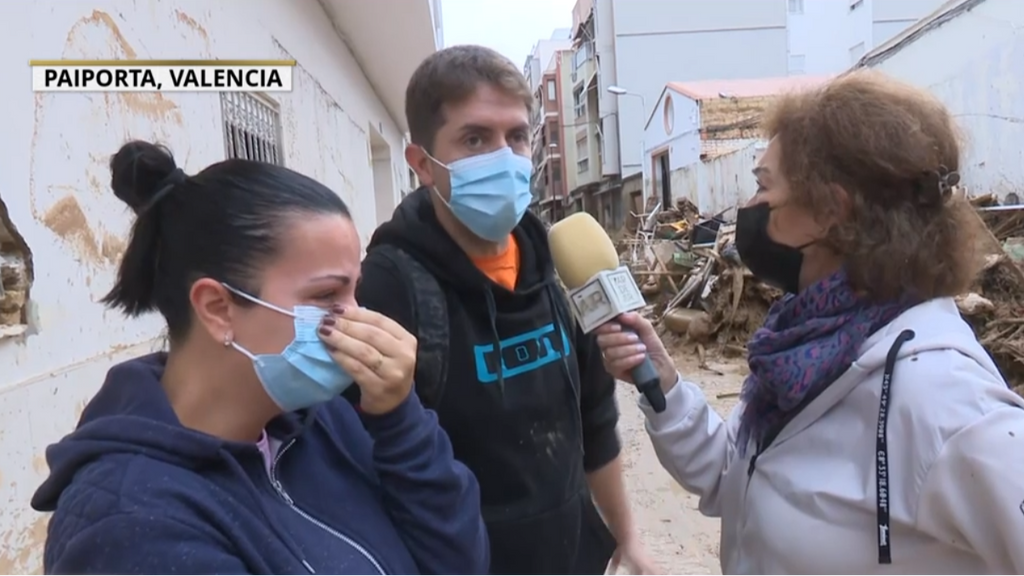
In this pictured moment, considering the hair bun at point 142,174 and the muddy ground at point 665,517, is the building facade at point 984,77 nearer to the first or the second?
the muddy ground at point 665,517

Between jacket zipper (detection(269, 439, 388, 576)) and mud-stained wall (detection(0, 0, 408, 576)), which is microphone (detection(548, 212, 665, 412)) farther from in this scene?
mud-stained wall (detection(0, 0, 408, 576))

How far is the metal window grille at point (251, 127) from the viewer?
3637mm

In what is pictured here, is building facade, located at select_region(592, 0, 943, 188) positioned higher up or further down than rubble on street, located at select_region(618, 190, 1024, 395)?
higher up

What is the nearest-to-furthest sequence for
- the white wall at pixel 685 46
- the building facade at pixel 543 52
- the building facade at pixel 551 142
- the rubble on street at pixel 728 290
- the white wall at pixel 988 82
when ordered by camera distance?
the rubble on street at pixel 728 290 → the white wall at pixel 988 82 → the white wall at pixel 685 46 → the building facade at pixel 551 142 → the building facade at pixel 543 52

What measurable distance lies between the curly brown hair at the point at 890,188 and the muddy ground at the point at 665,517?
2635 millimetres

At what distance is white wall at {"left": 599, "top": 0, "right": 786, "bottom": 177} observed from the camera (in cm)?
2811

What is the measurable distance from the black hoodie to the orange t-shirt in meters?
0.03

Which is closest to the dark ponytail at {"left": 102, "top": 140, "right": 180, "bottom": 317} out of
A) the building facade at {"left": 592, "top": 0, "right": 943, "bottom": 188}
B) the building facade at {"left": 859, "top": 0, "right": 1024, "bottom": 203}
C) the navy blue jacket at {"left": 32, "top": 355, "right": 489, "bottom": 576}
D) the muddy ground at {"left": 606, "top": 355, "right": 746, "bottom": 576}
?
the navy blue jacket at {"left": 32, "top": 355, "right": 489, "bottom": 576}

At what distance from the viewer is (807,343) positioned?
149 centimetres

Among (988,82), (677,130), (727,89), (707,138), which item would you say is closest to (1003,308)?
(988,82)

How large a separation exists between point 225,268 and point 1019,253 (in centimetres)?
812

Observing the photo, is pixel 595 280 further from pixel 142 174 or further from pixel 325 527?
pixel 142 174

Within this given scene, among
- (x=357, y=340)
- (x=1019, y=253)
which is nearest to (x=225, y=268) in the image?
(x=357, y=340)

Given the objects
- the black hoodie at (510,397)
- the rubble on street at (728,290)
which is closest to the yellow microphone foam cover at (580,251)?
the black hoodie at (510,397)
